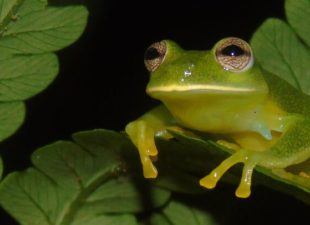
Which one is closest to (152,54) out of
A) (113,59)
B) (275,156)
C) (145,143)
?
→ (145,143)

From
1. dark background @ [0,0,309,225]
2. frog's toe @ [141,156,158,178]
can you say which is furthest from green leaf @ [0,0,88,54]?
dark background @ [0,0,309,225]

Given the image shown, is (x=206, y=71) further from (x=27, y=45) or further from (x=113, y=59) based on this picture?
(x=113, y=59)

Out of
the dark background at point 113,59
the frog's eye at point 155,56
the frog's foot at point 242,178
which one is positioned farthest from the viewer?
the dark background at point 113,59

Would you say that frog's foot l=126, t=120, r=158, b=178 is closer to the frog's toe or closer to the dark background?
the frog's toe

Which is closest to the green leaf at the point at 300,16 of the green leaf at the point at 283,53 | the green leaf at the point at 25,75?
the green leaf at the point at 283,53

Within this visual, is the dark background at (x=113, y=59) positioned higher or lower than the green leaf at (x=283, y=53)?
lower

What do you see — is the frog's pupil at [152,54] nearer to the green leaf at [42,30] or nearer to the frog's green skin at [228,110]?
the frog's green skin at [228,110]
